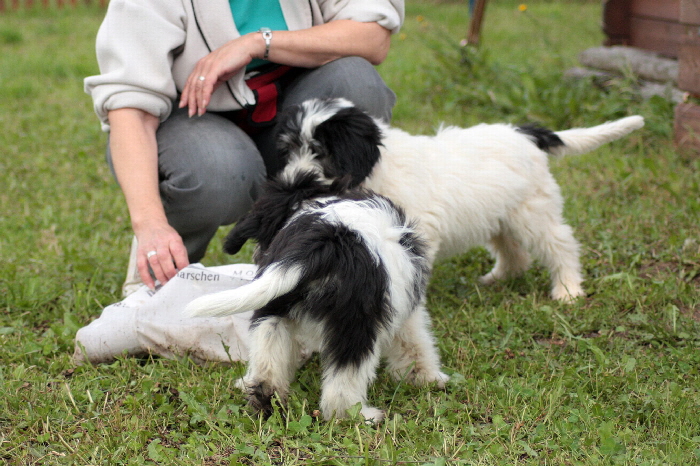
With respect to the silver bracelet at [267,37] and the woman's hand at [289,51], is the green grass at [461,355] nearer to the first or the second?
the woman's hand at [289,51]

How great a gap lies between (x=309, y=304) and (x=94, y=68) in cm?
645

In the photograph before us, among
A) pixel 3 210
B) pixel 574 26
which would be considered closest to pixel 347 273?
pixel 3 210

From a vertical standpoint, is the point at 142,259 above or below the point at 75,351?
above

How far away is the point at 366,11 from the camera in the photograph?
284 cm

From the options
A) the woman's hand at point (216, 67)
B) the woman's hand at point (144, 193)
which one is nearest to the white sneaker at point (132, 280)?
the woman's hand at point (144, 193)

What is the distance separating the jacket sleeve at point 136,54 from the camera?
2549 millimetres

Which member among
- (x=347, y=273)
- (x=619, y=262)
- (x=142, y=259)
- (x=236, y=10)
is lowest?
(x=619, y=262)

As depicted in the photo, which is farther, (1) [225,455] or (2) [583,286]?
(2) [583,286]

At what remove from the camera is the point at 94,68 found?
7445mm

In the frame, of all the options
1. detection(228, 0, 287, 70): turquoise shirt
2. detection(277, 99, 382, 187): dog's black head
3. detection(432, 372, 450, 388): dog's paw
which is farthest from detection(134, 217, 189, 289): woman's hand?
detection(432, 372, 450, 388): dog's paw

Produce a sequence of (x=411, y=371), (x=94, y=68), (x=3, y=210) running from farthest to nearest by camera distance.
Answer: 1. (x=94, y=68)
2. (x=3, y=210)
3. (x=411, y=371)

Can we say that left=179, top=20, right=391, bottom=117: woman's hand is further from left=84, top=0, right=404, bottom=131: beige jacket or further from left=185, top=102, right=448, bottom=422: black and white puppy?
left=185, top=102, right=448, bottom=422: black and white puppy

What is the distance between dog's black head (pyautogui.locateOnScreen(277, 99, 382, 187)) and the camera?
8.17 feet

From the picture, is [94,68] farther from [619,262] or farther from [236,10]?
[619,262]
